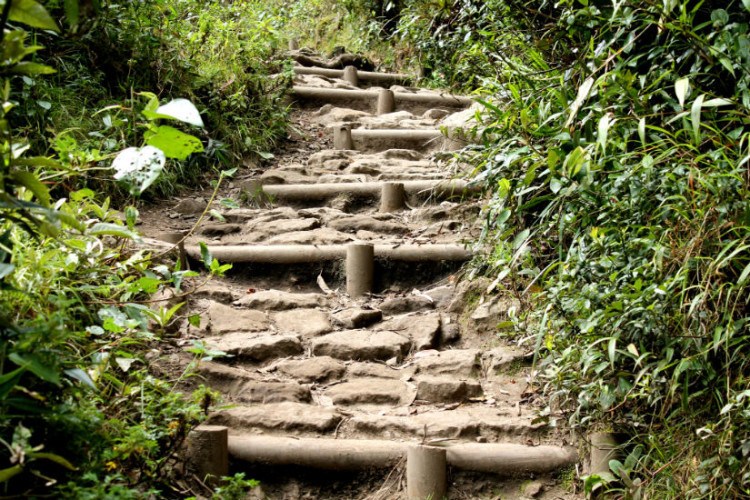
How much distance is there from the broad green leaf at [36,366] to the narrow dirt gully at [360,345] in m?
0.84

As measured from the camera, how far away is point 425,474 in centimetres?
266

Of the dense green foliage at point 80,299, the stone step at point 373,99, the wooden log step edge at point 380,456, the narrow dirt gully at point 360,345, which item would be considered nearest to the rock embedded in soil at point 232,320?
the narrow dirt gully at point 360,345

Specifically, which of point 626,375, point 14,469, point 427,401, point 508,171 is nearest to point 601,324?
point 626,375

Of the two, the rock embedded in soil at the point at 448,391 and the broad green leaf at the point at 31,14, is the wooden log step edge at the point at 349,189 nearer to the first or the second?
the rock embedded in soil at the point at 448,391

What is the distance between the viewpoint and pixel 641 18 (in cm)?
305

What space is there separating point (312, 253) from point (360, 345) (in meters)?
0.81

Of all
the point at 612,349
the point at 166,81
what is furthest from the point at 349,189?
the point at 612,349

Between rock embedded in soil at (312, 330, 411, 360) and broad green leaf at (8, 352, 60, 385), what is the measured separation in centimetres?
173

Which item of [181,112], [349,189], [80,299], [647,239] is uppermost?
[181,112]

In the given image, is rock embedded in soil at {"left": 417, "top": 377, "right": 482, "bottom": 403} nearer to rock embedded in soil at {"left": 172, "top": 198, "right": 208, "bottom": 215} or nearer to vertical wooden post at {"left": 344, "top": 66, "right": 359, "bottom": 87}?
rock embedded in soil at {"left": 172, "top": 198, "right": 208, "bottom": 215}

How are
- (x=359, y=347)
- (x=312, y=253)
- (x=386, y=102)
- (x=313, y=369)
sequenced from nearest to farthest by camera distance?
(x=313, y=369)
(x=359, y=347)
(x=312, y=253)
(x=386, y=102)

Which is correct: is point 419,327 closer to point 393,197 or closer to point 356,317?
point 356,317

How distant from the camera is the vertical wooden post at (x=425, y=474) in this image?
266 centimetres

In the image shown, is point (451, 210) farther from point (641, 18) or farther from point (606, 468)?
point (606, 468)
